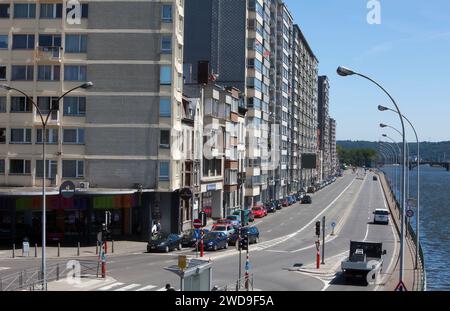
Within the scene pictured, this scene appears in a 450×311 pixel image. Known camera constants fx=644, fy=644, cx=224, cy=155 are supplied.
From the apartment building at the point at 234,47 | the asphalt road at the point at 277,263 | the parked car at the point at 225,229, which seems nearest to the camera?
the asphalt road at the point at 277,263

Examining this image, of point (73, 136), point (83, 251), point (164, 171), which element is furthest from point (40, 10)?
point (83, 251)

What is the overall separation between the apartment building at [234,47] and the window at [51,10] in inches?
1426

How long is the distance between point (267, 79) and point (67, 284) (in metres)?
79.2

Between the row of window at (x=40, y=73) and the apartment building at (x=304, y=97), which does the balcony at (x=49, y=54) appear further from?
the apartment building at (x=304, y=97)

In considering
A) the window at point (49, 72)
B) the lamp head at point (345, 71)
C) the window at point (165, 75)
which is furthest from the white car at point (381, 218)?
the lamp head at point (345, 71)

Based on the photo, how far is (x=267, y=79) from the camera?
108 meters

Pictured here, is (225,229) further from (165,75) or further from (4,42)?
(4,42)

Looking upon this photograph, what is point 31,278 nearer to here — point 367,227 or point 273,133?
point 367,227

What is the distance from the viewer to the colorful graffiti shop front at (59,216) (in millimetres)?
52406

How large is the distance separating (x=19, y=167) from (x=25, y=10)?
1394cm

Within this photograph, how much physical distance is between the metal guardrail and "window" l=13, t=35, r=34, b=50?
2434cm

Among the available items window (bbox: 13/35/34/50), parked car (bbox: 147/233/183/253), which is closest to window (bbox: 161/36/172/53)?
window (bbox: 13/35/34/50)

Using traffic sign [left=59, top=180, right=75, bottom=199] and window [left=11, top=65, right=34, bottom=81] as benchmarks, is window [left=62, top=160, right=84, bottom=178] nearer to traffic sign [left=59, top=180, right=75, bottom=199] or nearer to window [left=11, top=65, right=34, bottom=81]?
traffic sign [left=59, top=180, right=75, bottom=199]
